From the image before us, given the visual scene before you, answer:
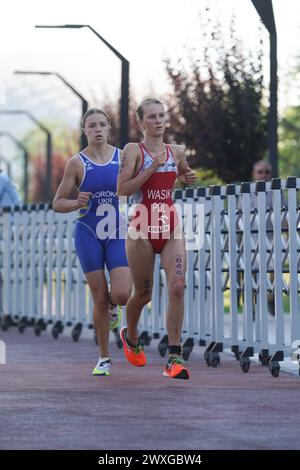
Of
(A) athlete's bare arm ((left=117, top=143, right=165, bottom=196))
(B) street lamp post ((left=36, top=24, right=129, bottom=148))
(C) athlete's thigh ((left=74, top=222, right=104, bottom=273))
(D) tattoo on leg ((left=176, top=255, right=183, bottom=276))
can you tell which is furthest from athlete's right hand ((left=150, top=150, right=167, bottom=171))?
(B) street lamp post ((left=36, top=24, right=129, bottom=148))

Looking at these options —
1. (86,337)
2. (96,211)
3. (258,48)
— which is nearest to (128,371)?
(96,211)

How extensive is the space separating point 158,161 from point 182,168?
0.46 m

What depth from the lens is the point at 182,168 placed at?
1365cm

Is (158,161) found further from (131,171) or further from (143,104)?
(143,104)

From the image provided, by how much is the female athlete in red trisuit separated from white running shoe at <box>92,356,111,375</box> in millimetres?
622

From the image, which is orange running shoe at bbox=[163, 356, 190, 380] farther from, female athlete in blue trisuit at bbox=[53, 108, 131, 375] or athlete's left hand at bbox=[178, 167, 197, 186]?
athlete's left hand at bbox=[178, 167, 197, 186]

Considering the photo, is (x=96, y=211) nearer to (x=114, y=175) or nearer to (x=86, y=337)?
(x=114, y=175)

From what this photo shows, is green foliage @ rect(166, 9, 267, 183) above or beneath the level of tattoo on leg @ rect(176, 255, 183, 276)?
above

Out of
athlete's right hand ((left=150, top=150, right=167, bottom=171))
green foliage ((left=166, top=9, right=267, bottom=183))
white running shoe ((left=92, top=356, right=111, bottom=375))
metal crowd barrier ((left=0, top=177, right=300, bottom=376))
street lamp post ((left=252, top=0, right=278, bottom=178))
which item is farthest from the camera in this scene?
green foliage ((left=166, top=9, right=267, bottom=183))

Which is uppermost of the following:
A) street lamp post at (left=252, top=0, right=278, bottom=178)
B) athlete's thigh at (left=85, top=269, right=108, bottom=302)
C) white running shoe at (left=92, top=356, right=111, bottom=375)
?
street lamp post at (left=252, top=0, right=278, bottom=178)

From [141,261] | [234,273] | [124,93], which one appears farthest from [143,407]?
[124,93]

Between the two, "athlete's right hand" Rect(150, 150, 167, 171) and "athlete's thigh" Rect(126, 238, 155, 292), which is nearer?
"athlete's right hand" Rect(150, 150, 167, 171)

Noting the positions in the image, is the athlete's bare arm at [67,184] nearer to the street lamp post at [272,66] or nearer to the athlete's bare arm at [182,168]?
the athlete's bare arm at [182,168]

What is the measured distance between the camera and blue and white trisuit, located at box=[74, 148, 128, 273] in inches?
550
